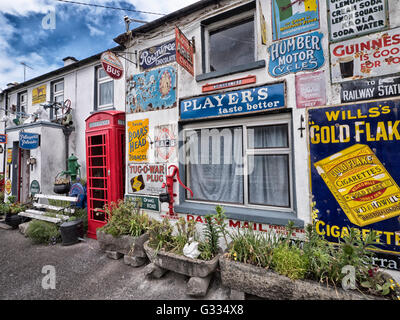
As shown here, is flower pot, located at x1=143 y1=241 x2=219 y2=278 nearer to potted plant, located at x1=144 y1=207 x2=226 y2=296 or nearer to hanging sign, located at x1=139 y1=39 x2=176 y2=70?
potted plant, located at x1=144 y1=207 x2=226 y2=296

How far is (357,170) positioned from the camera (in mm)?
2873

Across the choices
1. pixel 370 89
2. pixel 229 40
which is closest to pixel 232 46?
pixel 229 40

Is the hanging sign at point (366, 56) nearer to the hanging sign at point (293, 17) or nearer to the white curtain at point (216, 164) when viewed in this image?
the hanging sign at point (293, 17)

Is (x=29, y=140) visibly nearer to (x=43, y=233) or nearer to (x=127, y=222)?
(x=43, y=233)

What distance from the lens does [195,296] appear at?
116 inches

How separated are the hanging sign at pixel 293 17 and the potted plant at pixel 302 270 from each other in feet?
10.9

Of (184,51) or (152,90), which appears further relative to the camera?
(152,90)

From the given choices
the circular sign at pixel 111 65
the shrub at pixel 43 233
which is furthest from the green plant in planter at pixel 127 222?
the circular sign at pixel 111 65

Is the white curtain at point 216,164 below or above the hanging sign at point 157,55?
below

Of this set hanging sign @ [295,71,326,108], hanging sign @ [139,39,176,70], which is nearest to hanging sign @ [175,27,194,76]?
hanging sign @ [139,39,176,70]

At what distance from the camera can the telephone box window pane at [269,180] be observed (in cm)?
353

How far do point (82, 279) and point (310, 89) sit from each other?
17.5 feet
